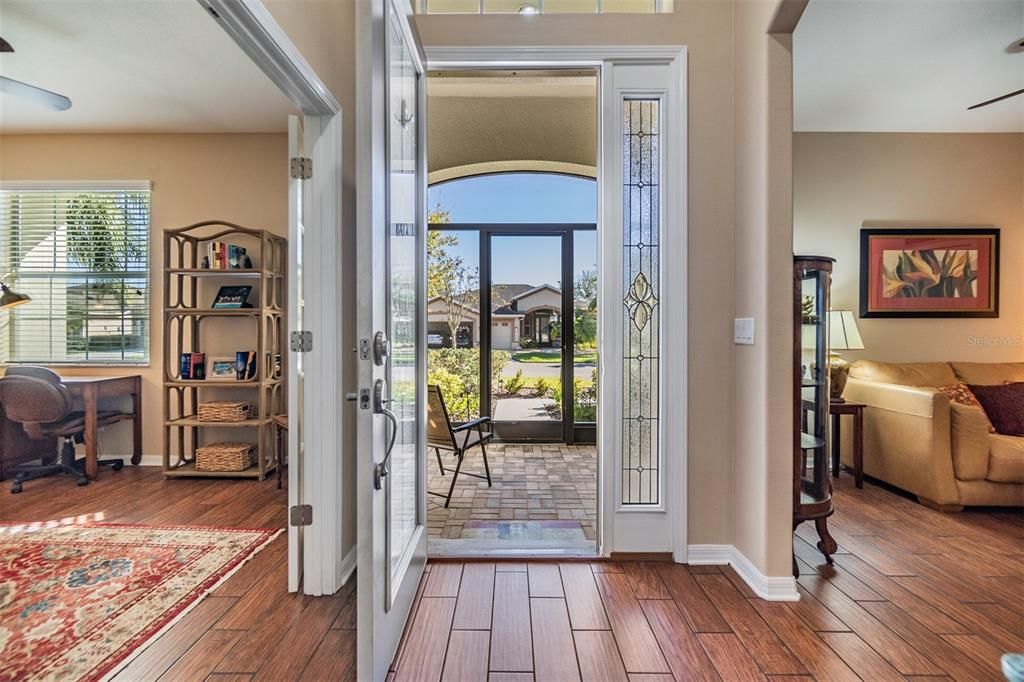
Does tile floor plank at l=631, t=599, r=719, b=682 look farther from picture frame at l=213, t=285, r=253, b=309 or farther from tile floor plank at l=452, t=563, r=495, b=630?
picture frame at l=213, t=285, r=253, b=309

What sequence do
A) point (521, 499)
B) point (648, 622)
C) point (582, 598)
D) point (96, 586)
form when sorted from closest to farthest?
point (648, 622), point (582, 598), point (96, 586), point (521, 499)

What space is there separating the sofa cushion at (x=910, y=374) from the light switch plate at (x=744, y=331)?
87.8 inches

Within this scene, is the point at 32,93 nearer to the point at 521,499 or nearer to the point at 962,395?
the point at 521,499

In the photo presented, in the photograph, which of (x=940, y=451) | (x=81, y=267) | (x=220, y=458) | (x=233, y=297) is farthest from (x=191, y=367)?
(x=940, y=451)

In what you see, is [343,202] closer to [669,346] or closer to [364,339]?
[364,339]

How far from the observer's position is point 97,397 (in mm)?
3668

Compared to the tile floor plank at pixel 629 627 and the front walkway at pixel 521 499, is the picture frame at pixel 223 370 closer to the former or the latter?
the front walkway at pixel 521 499

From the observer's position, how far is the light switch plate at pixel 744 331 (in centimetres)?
A: 210

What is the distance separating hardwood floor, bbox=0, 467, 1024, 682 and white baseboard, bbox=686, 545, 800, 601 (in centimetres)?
4

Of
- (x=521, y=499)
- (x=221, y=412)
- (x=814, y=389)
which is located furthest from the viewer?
(x=221, y=412)

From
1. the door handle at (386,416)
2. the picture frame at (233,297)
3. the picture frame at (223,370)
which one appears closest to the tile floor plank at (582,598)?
the door handle at (386,416)

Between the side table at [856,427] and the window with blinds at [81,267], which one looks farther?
the window with blinds at [81,267]

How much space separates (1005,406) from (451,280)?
14.8 feet

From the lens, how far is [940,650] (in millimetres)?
1644
